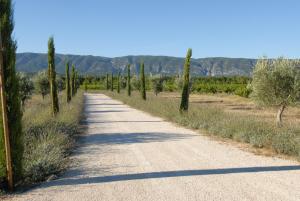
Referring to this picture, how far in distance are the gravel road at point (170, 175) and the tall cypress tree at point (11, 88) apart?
82 cm

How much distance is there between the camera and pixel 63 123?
1642 cm

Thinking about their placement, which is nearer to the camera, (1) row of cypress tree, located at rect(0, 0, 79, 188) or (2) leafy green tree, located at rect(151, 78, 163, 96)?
(1) row of cypress tree, located at rect(0, 0, 79, 188)

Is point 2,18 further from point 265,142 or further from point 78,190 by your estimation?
point 265,142

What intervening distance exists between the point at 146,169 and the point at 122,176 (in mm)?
875

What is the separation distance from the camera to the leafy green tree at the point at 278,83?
19.9m

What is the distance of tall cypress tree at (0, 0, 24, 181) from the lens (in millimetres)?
7703

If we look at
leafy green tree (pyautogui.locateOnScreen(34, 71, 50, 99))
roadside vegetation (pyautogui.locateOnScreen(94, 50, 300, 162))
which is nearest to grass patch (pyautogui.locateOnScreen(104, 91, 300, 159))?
roadside vegetation (pyautogui.locateOnScreen(94, 50, 300, 162))

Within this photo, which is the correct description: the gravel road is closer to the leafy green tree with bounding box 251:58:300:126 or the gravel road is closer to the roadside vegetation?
the roadside vegetation

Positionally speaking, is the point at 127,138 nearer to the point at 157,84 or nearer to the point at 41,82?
the point at 41,82

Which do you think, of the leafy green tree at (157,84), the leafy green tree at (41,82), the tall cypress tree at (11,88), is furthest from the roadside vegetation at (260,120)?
the leafy green tree at (157,84)

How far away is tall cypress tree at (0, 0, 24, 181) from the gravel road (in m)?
0.82

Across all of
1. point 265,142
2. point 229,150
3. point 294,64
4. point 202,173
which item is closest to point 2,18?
point 202,173

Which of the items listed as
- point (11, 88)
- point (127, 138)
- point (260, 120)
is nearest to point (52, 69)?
point (127, 138)

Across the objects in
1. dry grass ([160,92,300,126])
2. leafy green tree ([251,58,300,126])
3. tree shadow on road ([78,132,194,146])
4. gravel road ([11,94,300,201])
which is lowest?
dry grass ([160,92,300,126])
